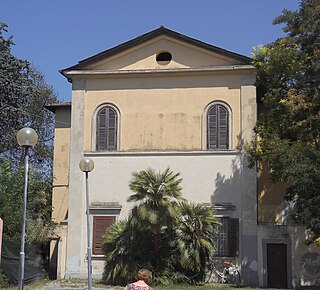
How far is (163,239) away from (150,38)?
Answer: 335 inches

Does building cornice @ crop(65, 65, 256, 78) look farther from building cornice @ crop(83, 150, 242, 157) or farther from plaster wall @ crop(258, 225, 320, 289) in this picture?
plaster wall @ crop(258, 225, 320, 289)

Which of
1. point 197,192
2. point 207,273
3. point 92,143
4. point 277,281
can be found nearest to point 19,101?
point 92,143

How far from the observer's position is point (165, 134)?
22891 millimetres

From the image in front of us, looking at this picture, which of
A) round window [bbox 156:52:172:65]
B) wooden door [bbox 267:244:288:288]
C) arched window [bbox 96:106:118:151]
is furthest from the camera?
round window [bbox 156:52:172:65]

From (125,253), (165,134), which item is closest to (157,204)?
(125,253)

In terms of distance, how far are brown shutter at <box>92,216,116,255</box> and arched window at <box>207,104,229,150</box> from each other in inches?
199

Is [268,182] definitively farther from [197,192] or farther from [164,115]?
[164,115]

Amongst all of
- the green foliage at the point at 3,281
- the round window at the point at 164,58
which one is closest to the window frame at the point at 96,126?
the round window at the point at 164,58

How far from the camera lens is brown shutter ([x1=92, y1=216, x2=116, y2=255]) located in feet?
73.5

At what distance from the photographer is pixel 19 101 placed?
26453 millimetres

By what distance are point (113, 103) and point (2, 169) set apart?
5.40m

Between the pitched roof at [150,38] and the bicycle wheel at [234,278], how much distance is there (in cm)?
847

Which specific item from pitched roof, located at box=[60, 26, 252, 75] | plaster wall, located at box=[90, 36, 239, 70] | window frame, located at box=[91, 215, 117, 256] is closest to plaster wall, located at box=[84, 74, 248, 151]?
plaster wall, located at box=[90, 36, 239, 70]

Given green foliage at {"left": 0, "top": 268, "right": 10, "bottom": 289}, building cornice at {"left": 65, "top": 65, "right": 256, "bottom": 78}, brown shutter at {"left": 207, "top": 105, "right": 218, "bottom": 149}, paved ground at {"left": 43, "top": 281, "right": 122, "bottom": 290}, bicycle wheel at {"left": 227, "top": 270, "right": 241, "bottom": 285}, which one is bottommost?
paved ground at {"left": 43, "top": 281, "right": 122, "bottom": 290}
